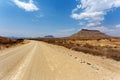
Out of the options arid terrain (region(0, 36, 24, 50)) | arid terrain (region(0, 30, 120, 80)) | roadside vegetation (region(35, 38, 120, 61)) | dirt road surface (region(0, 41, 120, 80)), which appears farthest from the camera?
arid terrain (region(0, 36, 24, 50))

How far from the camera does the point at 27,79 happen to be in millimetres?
8445

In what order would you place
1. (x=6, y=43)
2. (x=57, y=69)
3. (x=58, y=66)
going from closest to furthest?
(x=57, y=69)
(x=58, y=66)
(x=6, y=43)

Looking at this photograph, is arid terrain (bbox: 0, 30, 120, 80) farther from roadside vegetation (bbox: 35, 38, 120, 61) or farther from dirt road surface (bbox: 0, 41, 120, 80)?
roadside vegetation (bbox: 35, 38, 120, 61)


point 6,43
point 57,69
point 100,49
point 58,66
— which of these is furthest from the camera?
point 6,43

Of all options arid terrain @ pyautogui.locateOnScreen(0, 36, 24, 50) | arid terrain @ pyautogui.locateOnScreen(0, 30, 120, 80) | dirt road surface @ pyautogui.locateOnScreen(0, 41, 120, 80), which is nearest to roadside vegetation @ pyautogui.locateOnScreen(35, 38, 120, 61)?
arid terrain @ pyautogui.locateOnScreen(0, 30, 120, 80)

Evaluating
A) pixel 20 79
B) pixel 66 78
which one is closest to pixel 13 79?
pixel 20 79

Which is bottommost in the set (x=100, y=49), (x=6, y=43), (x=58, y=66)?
(x=6, y=43)

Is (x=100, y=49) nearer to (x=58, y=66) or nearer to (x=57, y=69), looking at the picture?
(x=58, y=66)

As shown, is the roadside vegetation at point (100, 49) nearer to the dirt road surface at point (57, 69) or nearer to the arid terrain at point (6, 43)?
the dirt road surface at point (57, 69)

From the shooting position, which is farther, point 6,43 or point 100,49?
point 6,43

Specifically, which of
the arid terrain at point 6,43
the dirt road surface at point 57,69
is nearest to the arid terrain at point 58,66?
the dirt road surface at point 57,69

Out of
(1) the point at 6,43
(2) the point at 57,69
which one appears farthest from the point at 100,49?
(1) the point at 6,43

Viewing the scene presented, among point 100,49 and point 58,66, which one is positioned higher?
point 58,66

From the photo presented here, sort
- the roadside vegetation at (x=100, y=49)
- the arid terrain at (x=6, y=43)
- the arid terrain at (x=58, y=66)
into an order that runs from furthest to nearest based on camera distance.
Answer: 1. the arid terrain at (x=6, y=43)
2. the roadside vegetation at (x=100, y=49)
3. the arid terrain at (x=58, y=66)
